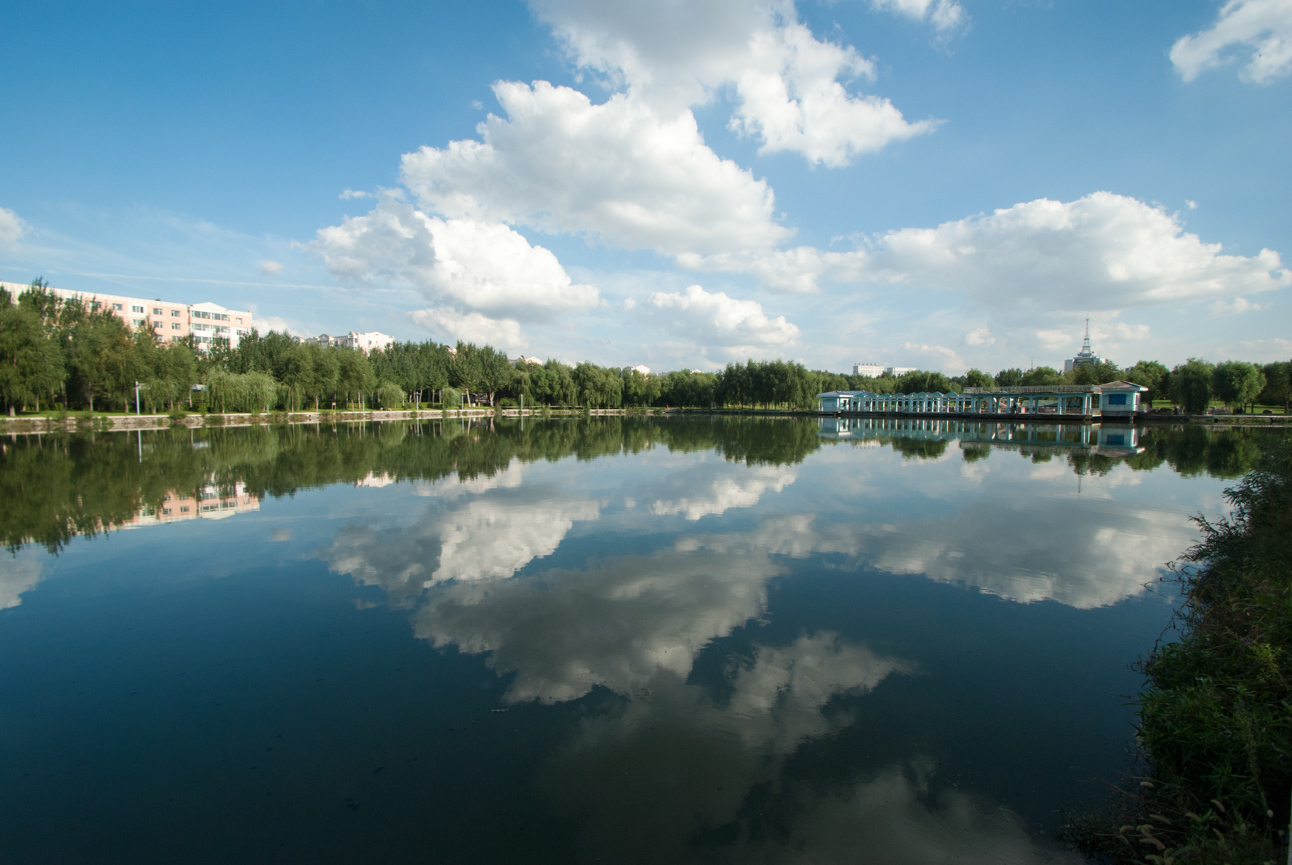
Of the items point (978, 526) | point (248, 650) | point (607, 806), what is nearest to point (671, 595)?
point (607, 806)

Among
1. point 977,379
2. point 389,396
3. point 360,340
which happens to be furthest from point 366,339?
point 977,379

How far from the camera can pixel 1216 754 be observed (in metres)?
3.23

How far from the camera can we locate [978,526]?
423 inches

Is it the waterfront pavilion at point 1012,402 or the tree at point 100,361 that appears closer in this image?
the tree at point 100,361

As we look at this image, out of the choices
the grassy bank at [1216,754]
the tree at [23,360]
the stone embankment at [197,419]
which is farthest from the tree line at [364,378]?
the grassy bank at [1216,754]

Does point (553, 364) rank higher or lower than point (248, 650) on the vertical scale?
higher

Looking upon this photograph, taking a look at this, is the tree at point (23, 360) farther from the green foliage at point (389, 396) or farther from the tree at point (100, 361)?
the green foliage at point (389, 396)

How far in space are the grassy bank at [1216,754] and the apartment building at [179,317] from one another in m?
83.4

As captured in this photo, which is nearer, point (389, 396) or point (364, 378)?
point (364, 378)

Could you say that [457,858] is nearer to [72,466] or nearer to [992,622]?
[992,622]

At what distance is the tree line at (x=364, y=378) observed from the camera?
39438mm

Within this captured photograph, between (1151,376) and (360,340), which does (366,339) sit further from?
(1151,376)

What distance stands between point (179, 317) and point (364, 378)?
42.3 meters

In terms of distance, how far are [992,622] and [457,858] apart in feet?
19.4
